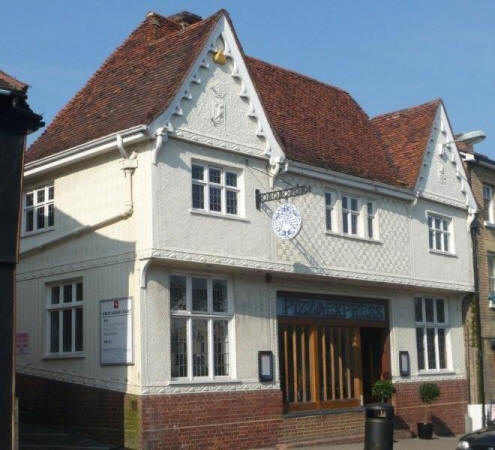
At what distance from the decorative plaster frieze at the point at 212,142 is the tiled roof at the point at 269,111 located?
2.43ft

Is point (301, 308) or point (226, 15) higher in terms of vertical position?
point (226, 15)

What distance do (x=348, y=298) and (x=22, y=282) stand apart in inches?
353

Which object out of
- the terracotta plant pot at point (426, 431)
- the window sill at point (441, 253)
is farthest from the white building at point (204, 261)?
the window sill at point (441, 253)

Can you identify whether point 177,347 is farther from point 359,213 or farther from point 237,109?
point 359,213

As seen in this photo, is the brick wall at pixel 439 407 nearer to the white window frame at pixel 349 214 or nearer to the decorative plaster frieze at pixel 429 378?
the decorative plaster frieze at pixel 429 378

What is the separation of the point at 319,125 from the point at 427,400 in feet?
29.2

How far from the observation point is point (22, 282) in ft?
75.4

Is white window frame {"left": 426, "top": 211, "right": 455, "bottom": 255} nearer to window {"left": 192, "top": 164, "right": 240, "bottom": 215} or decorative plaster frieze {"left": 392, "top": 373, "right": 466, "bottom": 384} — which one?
decorative plaster frieze {"left": 392, "top": 373, "right": 466, "bottom": 384}

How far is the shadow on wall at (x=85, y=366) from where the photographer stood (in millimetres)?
19766

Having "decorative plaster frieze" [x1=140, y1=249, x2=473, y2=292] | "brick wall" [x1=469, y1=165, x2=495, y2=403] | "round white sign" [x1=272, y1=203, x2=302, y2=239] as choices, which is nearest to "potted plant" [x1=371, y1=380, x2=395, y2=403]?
"decorative plaster frieze" [x1=140, y1=249, x2=473, y2=292]

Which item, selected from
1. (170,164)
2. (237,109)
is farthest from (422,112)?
(170,164)

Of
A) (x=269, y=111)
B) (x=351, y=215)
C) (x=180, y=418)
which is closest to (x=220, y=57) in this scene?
(x=269, y=111)

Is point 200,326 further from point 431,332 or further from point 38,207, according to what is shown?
point 431,332

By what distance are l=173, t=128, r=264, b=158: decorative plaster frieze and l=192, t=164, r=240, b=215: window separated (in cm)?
54
